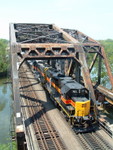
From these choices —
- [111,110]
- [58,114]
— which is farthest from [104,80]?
[58,114]

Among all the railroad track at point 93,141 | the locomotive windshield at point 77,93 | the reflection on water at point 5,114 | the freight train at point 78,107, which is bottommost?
the reflection on water at point 5,114

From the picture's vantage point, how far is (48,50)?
18547 mm

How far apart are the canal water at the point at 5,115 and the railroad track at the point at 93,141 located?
1253 centimetres

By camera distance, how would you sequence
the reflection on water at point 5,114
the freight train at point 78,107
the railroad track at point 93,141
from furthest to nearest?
the reflection on water at point 5,114, the freight train at point 78,107, the railroad track at point 93,141

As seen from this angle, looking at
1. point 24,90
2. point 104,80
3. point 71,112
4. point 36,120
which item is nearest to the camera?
point 71,112

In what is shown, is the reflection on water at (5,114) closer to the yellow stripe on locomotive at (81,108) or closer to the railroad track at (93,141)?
the yellow stripe on locomotive at (81,108)

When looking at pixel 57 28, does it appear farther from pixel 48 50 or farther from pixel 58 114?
pixel 58 114

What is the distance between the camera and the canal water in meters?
24.0

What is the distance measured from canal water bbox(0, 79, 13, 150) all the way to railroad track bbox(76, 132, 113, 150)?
41.1ft

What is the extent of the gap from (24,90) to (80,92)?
14101mm

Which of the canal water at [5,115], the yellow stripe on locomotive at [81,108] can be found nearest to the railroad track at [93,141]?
the yellow stripe on locomotive at [81,108]

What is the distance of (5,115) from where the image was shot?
31375 mm

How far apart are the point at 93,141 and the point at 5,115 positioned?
21253mm

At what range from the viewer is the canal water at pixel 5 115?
24.0m
